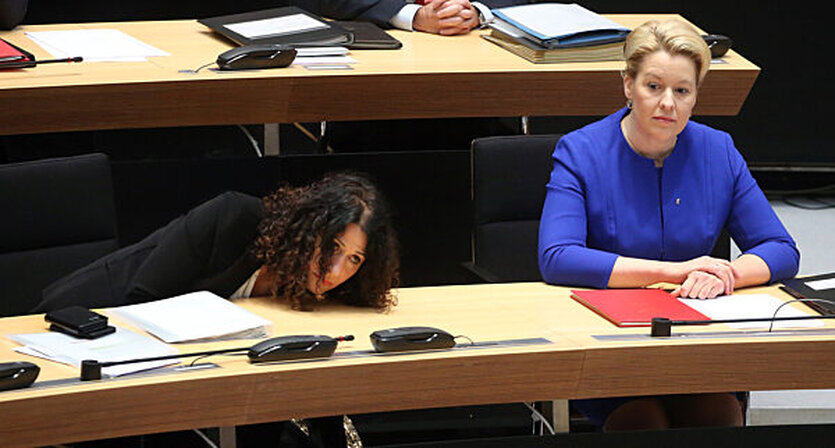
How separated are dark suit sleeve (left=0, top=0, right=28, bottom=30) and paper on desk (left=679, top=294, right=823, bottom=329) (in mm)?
2077

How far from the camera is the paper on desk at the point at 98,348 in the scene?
2.23 m

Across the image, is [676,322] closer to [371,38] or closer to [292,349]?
[292,349]

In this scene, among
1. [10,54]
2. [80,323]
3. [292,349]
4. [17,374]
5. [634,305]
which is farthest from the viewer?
[10,54]

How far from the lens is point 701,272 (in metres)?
2.70

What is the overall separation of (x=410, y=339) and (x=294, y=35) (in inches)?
60.7

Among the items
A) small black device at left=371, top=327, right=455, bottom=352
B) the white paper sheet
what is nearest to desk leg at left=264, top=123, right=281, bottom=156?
the white paper sheet

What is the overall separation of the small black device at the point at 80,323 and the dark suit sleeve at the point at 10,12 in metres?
1.51

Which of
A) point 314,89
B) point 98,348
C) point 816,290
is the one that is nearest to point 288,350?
point 98,348

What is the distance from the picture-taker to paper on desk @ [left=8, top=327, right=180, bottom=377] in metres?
2.23

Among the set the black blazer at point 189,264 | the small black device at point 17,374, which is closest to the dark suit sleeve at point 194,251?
the black blazer at point 189,264

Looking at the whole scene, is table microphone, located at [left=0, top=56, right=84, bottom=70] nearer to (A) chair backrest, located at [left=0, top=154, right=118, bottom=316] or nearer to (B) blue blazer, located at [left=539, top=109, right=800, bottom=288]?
(A) chair backrest, located at [left=0, top=154, right=118, bottom=316]

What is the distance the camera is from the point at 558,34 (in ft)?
11.8

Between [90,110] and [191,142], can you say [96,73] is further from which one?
[191,142]

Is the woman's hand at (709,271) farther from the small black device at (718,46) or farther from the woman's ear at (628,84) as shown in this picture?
the small black device at (718,46)
